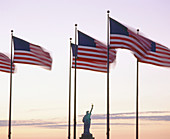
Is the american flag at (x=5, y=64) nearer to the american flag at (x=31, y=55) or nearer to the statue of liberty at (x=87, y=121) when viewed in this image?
the american flag at (x=31, y=55)

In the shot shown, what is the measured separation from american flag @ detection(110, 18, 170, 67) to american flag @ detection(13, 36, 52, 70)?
6.69 meters

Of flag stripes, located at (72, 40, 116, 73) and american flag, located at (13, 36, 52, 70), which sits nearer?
Answer: flag stripes, located at (72, 40, 116, 73)

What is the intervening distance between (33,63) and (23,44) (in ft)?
6.59

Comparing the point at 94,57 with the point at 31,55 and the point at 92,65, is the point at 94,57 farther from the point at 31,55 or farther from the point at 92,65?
the point at 31,55

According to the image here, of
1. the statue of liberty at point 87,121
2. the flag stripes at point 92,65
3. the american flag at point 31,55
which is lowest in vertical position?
the statue of liberty at point 87,121

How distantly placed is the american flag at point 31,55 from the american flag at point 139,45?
263 inches

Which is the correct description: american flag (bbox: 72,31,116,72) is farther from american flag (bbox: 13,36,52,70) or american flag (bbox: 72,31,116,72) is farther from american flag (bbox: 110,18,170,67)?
american flag (bbox: 13,36,52,70)

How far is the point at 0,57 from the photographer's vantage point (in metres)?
46.4

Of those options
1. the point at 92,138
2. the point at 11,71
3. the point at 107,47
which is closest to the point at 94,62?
the point at 107,47

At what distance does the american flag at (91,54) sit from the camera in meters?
41.0

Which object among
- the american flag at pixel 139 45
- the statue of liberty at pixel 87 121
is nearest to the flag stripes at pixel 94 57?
the american flag at pixel 139 45

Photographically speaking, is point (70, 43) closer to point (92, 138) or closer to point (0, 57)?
point (0, 57)

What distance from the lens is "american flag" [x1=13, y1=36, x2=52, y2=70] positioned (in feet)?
140

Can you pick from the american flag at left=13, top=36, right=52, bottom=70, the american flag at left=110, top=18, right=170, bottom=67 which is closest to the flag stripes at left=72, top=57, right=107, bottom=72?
the american flag at left=13, top=36, right=52, bottom=70
